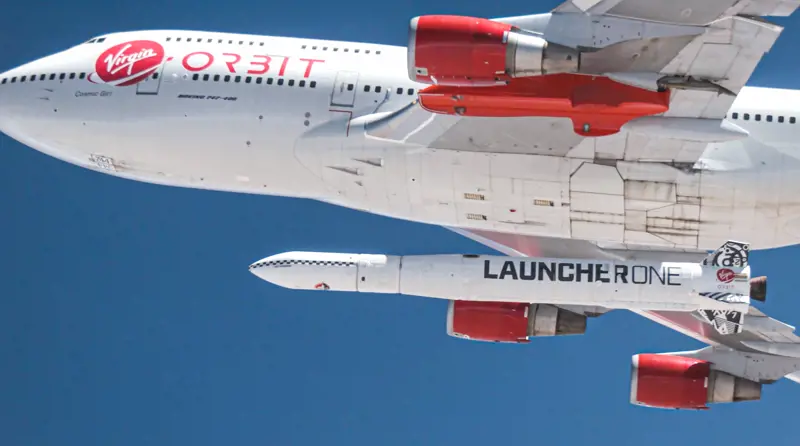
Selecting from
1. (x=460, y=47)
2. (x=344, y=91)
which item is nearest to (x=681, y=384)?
(x=344, y=91)

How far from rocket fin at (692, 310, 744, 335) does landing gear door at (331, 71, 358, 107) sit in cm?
868

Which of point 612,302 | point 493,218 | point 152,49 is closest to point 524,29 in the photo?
point 493,218

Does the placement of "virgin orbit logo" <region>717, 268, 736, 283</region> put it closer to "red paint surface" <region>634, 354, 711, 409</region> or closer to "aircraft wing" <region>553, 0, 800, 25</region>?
"red paint surface" <region>634, 354, 711, 409</region>

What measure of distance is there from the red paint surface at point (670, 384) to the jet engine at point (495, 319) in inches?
104

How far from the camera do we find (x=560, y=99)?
23.7 m

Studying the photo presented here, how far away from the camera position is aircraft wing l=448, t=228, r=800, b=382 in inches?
1137

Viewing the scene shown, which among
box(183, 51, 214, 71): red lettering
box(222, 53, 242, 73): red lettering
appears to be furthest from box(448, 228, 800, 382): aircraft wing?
box(183, 51, 214, 71): red lettering

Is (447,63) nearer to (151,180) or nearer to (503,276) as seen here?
(503,276)

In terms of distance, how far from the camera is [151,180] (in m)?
28.6

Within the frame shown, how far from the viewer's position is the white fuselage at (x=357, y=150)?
25.6m

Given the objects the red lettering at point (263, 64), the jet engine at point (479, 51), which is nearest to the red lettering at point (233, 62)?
the red lettering at point (263, 64)

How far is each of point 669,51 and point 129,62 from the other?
11621 millimetres

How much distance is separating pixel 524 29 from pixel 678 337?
16623mm

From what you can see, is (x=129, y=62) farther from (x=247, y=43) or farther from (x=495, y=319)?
(x=495, y=319)
